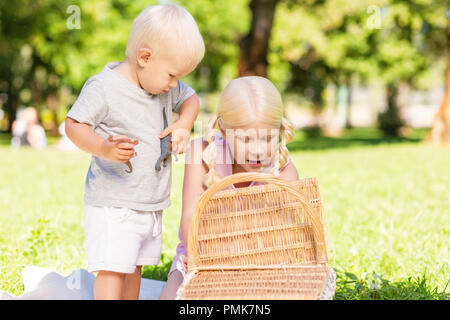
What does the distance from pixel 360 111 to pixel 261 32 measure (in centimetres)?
5250

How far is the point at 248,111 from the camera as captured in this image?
2.22 m

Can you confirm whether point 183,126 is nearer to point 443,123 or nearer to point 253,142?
point 253,142

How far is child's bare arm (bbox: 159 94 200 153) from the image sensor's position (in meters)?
2.36

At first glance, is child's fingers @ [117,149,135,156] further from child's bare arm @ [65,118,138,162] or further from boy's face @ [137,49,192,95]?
boy's face @ [137,49,192,95]

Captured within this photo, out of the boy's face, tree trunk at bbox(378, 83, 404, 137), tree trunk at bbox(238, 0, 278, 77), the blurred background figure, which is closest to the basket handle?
the boy's face

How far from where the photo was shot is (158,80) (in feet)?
7.47

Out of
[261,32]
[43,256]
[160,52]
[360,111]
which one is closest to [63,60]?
[261,32]

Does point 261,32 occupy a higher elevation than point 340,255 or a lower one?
higher

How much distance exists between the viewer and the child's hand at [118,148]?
206 cm

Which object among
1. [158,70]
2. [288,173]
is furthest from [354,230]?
[158,70]

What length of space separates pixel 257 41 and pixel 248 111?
1047 centimetres

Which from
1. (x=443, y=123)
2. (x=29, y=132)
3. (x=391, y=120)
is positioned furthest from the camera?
(x=391, y=120)
